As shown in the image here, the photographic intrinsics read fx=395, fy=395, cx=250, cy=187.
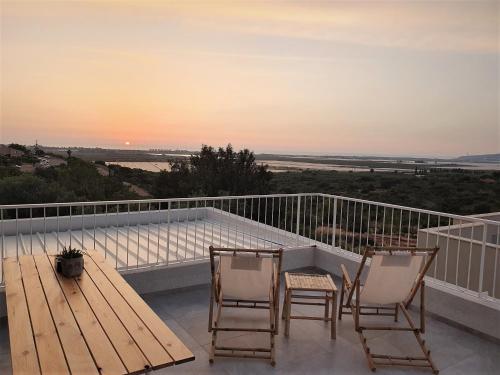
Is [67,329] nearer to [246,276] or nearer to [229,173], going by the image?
[246,276]

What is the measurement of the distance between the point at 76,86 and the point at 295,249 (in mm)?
7716

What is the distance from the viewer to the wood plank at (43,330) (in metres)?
1.83

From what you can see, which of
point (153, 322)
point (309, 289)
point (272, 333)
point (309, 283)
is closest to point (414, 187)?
point (309, 283)

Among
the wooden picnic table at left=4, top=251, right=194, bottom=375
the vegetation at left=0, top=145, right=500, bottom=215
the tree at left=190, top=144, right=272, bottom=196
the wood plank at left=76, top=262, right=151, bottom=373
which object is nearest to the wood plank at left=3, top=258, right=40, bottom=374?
the wooden picnic table at left=4, top=251, right=194, bottom=375

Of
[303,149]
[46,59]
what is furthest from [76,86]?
[303,149]

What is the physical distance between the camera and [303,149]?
52.5 ft

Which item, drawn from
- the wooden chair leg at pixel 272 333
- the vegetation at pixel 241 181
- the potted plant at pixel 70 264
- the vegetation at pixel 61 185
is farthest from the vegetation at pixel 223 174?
the potted plant at pixel 70 264

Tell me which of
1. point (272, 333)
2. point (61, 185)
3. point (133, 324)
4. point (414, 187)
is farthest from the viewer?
point (414, 187)

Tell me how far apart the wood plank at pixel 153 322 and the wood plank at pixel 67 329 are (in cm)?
36

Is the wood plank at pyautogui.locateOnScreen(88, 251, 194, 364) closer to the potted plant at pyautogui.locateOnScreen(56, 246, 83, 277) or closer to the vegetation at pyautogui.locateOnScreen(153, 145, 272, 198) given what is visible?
the potted plant at pyautogui.locateOnScreen(56, 246, 83, 277)

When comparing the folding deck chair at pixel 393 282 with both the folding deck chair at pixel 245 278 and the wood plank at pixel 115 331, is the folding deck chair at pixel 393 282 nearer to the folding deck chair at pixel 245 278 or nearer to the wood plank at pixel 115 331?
the folding deck chair at pixel 245 278

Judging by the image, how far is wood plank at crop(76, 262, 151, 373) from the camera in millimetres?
1894

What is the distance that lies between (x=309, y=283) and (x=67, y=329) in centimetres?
237

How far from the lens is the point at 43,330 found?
218 centimetres
